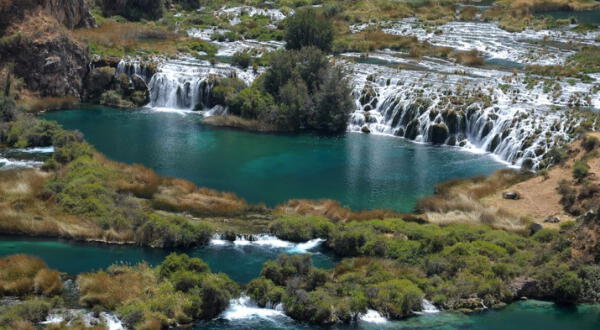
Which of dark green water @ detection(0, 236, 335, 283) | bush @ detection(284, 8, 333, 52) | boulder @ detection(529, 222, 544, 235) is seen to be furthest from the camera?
bush @ detection(284, 8, 333, 52)

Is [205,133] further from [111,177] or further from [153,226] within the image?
[153,226]

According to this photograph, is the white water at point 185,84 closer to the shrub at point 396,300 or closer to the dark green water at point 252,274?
the dark green water at point 252,274

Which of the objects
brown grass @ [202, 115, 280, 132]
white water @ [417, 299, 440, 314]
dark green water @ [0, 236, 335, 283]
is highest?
brown grass @ [202, 115, 280, 132]

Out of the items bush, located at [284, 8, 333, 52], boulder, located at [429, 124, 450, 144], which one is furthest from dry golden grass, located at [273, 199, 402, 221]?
bush, located at [284, 8, 333, 52]

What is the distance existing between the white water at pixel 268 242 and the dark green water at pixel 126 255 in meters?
0.37

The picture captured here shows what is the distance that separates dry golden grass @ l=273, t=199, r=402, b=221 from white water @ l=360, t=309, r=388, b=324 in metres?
11.0

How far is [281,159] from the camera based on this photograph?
197 ft

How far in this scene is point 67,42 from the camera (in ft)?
243

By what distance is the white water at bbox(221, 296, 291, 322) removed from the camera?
35.1 meters

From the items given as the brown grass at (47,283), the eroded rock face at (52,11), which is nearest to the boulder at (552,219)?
the brown grass at (47,283)

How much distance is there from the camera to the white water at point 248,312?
115ft

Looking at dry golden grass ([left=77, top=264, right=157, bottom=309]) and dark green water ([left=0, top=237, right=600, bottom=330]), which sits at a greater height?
dry golden grass ([left=77, top=264, right=157, bottom=309])

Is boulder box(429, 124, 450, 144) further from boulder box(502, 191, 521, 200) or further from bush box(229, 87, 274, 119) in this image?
boulder box(502, 191, 521, 200)

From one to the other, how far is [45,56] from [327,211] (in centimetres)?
3591
